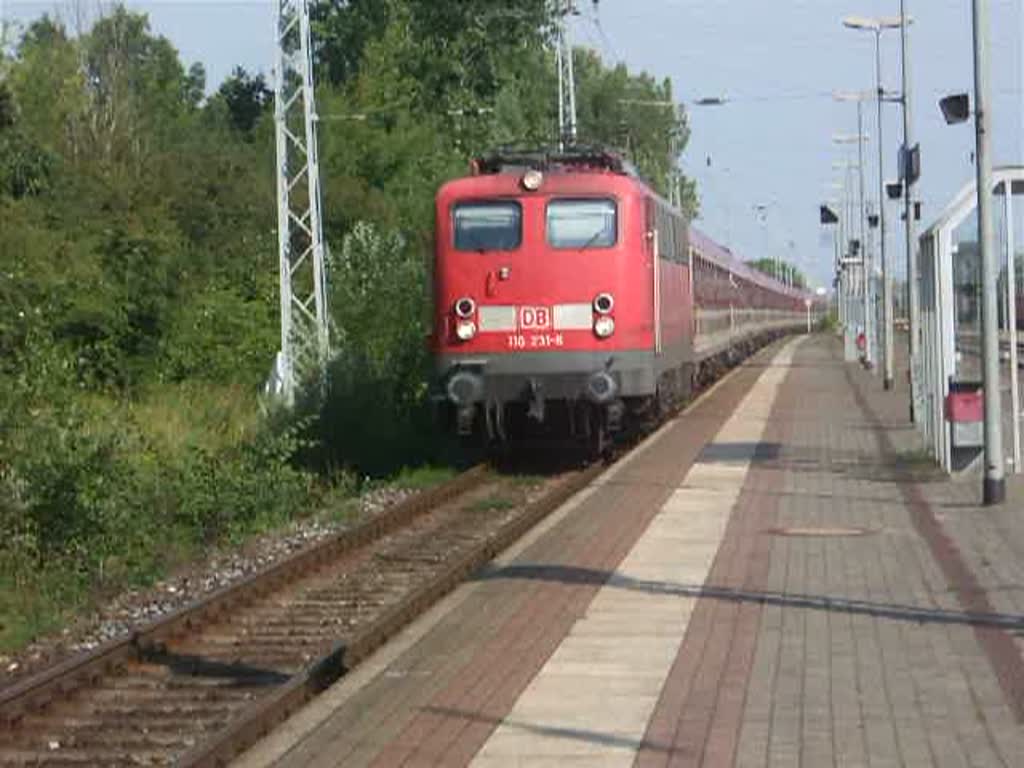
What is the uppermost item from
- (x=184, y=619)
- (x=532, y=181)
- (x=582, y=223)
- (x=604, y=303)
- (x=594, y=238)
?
(x=532, y=181)

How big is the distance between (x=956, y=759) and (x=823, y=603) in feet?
14.9

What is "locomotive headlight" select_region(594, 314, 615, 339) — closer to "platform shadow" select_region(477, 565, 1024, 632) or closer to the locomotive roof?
the locomotive roof

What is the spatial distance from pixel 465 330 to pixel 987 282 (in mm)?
6647

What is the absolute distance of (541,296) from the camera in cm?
2302

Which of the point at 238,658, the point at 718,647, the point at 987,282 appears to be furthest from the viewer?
the point at 987,282

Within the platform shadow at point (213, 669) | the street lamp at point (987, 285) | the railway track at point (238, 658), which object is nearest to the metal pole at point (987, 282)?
the street lamp at point (987, 285)

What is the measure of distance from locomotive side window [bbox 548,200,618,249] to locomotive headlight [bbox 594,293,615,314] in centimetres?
63

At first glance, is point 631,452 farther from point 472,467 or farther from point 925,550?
point 925,550

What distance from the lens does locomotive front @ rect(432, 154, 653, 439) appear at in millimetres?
22828

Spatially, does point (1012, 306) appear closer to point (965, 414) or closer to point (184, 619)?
point (965, 414)

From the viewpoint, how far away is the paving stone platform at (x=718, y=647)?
29.2 feet

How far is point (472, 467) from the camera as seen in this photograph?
25172mm

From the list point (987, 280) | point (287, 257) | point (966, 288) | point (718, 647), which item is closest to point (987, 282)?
point (987, 280)

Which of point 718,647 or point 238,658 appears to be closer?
point 718,647
